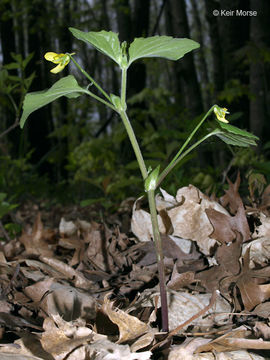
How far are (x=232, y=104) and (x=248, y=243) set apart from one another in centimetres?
416

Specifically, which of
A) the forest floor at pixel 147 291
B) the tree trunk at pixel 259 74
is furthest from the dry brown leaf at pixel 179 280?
the tree trunk at pixel 259 74

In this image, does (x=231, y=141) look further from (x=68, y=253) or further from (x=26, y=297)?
(x=68, y=253)

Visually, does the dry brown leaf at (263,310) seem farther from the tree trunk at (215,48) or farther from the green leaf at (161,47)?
the tree trunk at (215,48)

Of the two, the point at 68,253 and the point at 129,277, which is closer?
the point at 129,277

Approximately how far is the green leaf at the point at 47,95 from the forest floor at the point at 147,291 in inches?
17.2

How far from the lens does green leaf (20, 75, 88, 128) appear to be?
80 cm

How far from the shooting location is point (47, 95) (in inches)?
31.9

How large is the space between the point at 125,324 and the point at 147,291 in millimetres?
252

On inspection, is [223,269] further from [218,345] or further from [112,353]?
[112,353]

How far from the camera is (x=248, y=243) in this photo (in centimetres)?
112

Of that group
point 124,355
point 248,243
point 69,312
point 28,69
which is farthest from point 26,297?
point 28,69

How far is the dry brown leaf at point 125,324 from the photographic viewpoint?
2.55 feet

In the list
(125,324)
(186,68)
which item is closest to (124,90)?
(125,324)

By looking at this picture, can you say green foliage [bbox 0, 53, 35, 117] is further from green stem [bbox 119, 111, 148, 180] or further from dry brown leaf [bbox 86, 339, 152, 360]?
dry brown leaf [bbox 86, 339, 152, 360]
